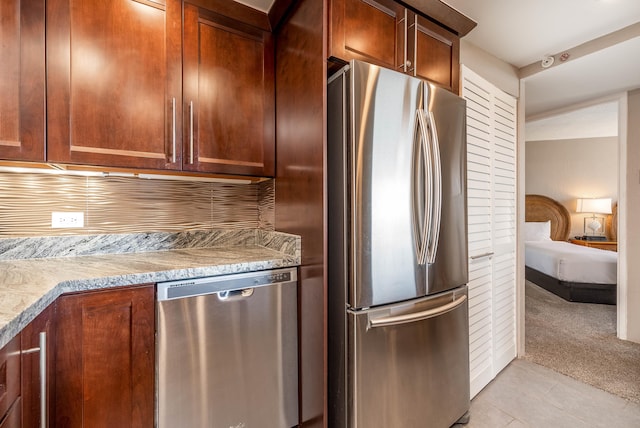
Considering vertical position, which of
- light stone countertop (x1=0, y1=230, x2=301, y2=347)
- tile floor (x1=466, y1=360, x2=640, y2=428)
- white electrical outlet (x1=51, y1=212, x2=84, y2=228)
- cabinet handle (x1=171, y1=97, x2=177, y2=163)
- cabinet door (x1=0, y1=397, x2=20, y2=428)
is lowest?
tile floor (x1=466, y1=360, x2=640, y2=428)

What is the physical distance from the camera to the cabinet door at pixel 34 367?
875 mm

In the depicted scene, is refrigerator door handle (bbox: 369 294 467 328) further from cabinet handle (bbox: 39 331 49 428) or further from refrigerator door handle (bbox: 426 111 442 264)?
cabinet handle (bbox: 39 331 49 428)

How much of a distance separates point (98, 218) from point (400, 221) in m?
1.63

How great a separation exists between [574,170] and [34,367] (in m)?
7.80

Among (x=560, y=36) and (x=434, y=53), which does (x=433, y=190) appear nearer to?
(x=434, y=53)

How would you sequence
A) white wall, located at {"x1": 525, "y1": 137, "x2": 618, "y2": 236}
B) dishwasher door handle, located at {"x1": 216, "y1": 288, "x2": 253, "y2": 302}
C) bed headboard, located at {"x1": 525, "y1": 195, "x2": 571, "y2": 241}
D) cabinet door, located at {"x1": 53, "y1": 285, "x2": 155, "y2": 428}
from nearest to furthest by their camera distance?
cabinet door, located at {"x1": 53, "y1": 285, "x2": 155, "y2": 428} → dishwasher door handle, located at {"x1": 216, "y1": 288, "x2": 253, "y2": 302} → white wall, located at {"x1": 525, "y1": 137, "x2": 618, "y2": 236} → bed headboard, located at {"x1": 525, "y1": 195, "x2": 571, "y2": 241}

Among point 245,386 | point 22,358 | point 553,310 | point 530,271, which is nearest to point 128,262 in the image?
point 22,358

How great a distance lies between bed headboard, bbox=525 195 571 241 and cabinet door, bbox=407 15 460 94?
5.55 metres

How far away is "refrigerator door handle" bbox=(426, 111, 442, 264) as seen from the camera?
1439mm

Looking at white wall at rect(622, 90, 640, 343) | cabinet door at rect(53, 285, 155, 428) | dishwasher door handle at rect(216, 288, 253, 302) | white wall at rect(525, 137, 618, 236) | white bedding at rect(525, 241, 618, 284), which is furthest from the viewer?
white wall at rect(525, 137, 618, 236)

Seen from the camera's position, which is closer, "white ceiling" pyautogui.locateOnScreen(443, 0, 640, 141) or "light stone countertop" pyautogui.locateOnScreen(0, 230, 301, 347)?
"light stone countertop" pyautogui.locateOnScreen(0, 230, 301, 347)

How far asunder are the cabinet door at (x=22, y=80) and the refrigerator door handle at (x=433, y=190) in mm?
1719

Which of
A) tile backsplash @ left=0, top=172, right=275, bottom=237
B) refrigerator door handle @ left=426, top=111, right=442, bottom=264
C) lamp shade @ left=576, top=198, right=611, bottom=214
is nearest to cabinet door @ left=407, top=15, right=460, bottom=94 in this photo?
refrigerator door handle @ left=426, top=111, right=442, bottom=264

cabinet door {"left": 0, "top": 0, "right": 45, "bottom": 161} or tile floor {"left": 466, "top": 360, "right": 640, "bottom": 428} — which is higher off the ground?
cabinet door {"left": 0, "top": 0, "right": 45, "bottom": 161}
